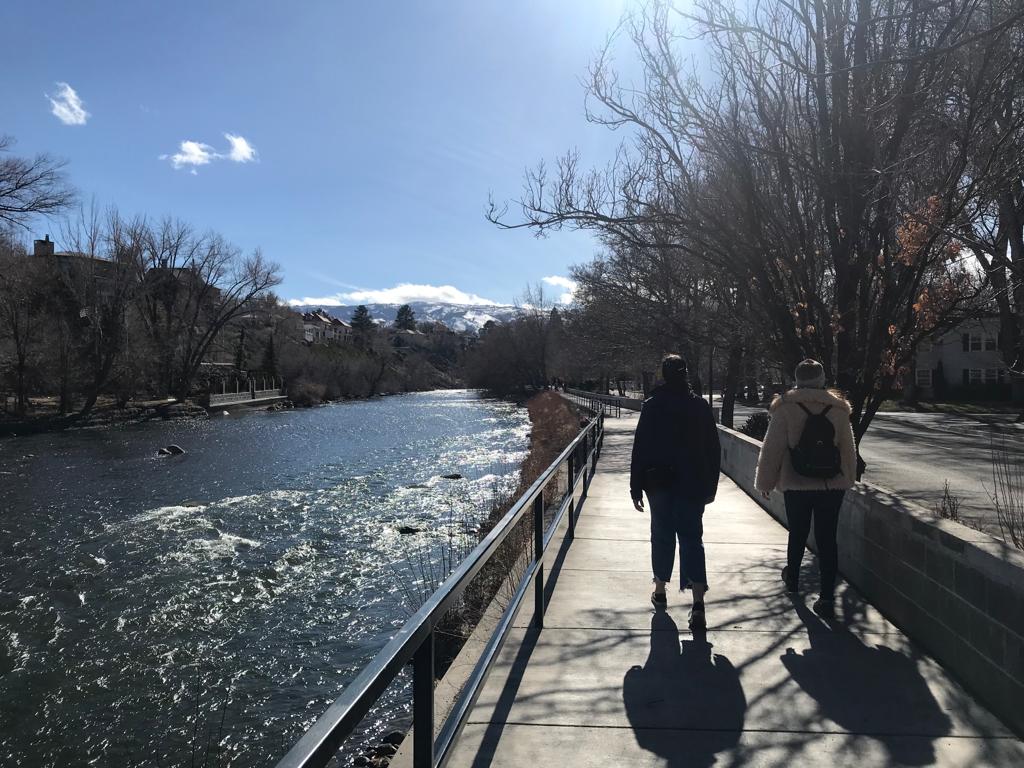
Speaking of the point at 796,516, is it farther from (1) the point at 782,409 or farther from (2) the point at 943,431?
(2) the point at 943,431

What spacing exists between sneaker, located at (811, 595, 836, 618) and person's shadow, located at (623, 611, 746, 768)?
0.96 metres

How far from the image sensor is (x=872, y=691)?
161 inches

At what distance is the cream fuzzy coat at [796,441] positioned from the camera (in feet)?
17.2

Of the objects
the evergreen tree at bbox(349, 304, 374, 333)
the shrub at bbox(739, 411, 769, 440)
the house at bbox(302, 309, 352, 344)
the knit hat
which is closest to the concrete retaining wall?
the knit hat

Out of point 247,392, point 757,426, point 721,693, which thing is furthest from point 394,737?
point 247,392

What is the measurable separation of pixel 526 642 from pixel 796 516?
216 cm

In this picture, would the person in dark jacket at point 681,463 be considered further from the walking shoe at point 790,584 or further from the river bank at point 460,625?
the river bank at point 460,625

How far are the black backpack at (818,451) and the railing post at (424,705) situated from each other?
11.4 feet

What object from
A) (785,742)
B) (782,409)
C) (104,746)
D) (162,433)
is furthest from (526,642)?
(162,433)

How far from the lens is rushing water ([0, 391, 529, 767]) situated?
6.96 metres

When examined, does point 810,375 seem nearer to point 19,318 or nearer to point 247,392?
point 19,318

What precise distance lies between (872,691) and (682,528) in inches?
58.8

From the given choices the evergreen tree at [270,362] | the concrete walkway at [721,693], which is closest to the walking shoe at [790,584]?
the concrete walkway at [721,693]

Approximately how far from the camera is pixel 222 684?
25.3 ft
